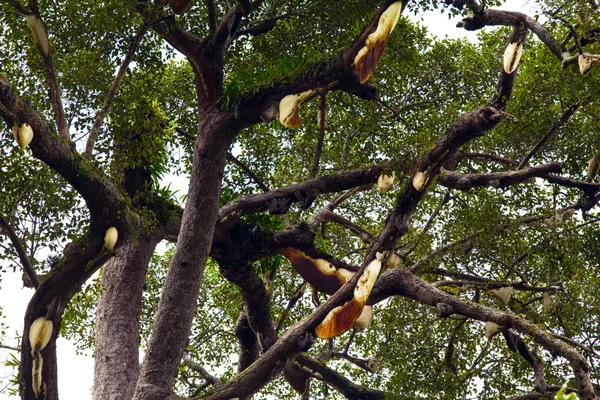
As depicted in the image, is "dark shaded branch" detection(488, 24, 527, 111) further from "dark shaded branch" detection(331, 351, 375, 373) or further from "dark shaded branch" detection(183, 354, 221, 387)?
"dark shaded branch" detection(183, 354, 221, 387)

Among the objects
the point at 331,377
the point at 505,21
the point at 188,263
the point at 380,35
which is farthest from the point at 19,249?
the point at 505,21

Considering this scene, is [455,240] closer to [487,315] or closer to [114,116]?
[487,315]

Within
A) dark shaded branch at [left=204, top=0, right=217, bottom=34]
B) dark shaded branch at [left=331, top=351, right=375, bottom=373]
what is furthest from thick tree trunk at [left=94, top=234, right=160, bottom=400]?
dark shaded branch at [left=331, top=351, right=375, bottom=373]

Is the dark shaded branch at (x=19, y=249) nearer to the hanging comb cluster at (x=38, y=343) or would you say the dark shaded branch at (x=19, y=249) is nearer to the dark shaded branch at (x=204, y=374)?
the hanging comb cluster at (x=38, y=343)

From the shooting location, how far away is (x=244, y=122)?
7242 millimetres

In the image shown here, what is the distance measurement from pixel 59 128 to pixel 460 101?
6.43 meters

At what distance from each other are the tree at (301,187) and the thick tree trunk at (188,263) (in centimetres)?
2

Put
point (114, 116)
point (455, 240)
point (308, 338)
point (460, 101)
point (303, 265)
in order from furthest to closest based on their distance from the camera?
point (460, 101) < point (455, 240) < point (303, 265) < point (114, 116) < point (308, 338)

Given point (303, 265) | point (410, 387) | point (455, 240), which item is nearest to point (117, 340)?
point (303, 265)

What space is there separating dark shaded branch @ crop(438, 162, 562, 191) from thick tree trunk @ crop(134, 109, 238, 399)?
2332 millimetres

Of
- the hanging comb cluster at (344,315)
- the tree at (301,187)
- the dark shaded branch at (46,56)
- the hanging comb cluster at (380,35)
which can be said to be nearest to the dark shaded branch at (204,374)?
the tree at (301,187)

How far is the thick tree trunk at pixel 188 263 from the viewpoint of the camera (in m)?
6.20

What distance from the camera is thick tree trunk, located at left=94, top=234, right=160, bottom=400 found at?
277 inches

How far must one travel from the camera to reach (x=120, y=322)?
24.1 ft
